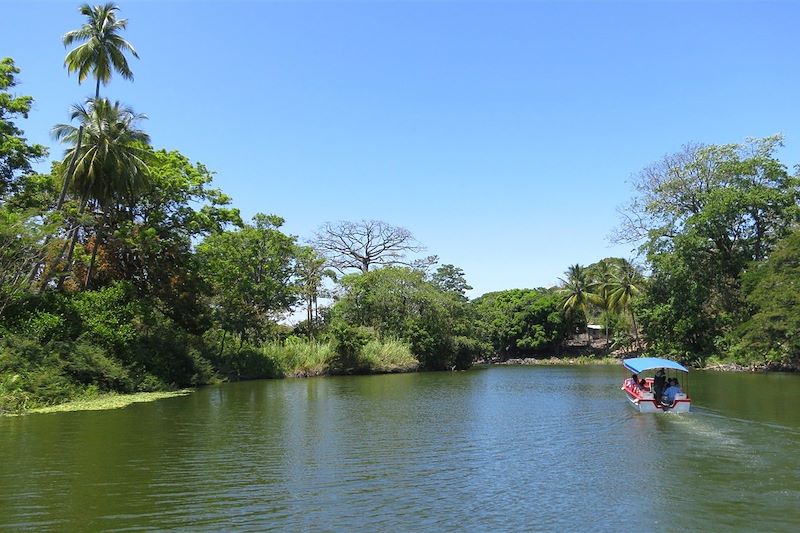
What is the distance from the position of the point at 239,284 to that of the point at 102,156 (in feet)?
54.5

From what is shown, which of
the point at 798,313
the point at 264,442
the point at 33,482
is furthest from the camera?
the point at 798,313

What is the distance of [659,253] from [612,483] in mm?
45221

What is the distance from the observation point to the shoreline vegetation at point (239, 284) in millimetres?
29250

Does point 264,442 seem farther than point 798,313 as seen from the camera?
No

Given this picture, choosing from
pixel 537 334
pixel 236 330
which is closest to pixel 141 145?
pixel 236 330

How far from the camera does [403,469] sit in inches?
557

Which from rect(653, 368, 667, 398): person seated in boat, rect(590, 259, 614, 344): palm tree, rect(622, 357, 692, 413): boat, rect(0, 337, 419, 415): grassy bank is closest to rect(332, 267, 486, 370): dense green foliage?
rect(0, 337, 419, 415): grassy bank

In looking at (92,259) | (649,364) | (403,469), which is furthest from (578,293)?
(403,469)

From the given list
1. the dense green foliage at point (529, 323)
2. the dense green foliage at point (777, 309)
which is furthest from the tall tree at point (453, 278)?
the dense green foliage at point (777, 309)

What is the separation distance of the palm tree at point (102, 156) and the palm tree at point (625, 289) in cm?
5369

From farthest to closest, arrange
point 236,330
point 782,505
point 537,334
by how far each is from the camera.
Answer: point 537,334 < point 236,330 < point 782,505

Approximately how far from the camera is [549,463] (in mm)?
14812

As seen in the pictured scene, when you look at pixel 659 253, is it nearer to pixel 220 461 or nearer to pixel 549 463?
pixel 549 463

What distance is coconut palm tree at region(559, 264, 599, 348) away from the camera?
75.1m
